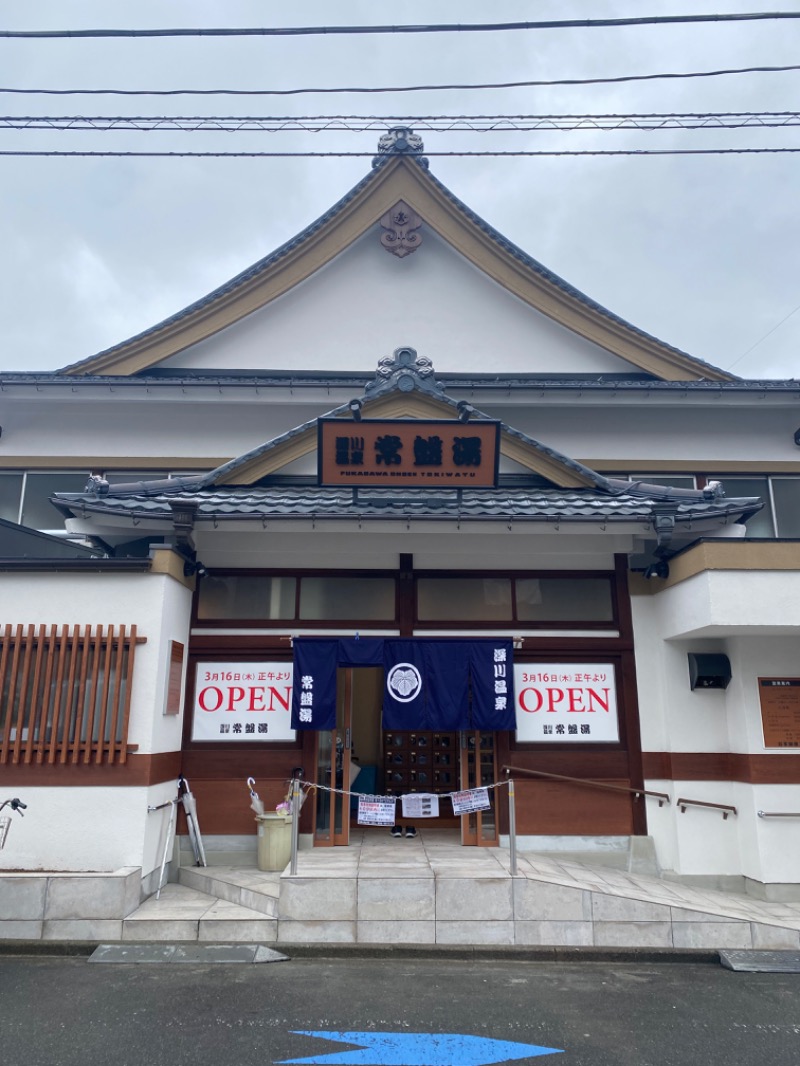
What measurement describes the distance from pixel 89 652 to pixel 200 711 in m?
1.77

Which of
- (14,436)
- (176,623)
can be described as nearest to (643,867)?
(176,623)

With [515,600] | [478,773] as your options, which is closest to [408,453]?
[515,600]

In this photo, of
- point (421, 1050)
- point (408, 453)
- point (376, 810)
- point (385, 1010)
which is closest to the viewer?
point (421, 1050)

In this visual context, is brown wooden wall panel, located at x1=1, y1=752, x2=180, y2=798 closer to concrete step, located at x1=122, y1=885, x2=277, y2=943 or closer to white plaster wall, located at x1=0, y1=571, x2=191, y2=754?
white plaster wall, located at x1=0, y1=571, x2=191, y2=754

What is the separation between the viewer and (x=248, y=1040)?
5.18 meters

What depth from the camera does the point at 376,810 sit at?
326 inches

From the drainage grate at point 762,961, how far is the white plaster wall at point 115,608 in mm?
6230

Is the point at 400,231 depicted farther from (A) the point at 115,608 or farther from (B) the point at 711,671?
(B) the point at 711,671

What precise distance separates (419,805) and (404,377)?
553 centimetres

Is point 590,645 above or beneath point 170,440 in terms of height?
beneath

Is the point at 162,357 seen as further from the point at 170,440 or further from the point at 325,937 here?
the point at 325,937

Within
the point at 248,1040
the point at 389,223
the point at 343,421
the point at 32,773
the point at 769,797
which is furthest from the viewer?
the point at 389,223

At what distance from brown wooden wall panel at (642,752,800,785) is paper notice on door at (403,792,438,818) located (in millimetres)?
2777

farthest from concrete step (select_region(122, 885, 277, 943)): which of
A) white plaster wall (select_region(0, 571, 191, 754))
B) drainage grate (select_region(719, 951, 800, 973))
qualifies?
drainage grate (select_region(719, 951, 800, 973))
